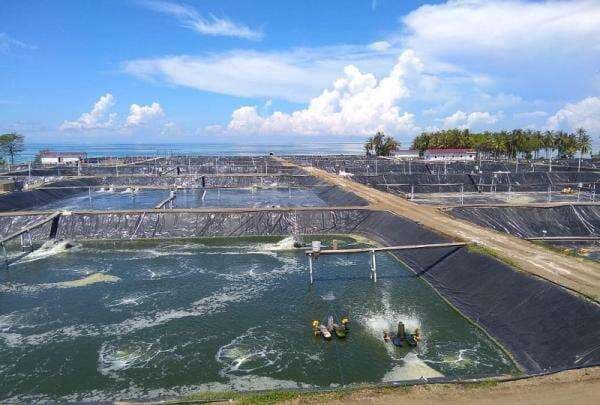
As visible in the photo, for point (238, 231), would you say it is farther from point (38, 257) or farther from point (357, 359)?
point (357, 359)

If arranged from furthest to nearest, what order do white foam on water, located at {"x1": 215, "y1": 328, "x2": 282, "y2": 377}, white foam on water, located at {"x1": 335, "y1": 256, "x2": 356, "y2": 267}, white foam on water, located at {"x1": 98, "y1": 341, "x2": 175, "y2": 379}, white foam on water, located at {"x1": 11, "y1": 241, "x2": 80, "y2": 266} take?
1. white foam on water, located at {"x1": 11, "y1": 241, "x2": 80, "y2": 266}
2. white foam on water, located at {"x1": 335, "y1": 256, "x2": 356, "y2": 267}
3. white foam on water, located at {"x1": 98, "y1": 341, "x2": 175, "y2": 379}
4. white foam on water, located at {"x1": 215, "y1": 328, "x2": 282, "y2": 377}

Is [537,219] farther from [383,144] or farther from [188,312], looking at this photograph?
[383,144]

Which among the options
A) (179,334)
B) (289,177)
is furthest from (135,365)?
(289,177)

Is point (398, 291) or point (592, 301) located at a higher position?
point (592, 301)

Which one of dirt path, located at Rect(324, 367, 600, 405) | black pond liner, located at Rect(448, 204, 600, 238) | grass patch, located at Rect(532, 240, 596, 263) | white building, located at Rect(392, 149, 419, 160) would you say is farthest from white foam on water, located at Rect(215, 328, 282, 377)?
white building, located at Rect(392, 149, 419, 160)

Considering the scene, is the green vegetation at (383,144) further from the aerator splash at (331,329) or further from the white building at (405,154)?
the aerator splash at (331,329)

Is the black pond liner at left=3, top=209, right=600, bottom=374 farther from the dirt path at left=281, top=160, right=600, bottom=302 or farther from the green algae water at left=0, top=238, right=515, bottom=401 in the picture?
the green algae water at left=0, top=238, right=515, bottom=401
